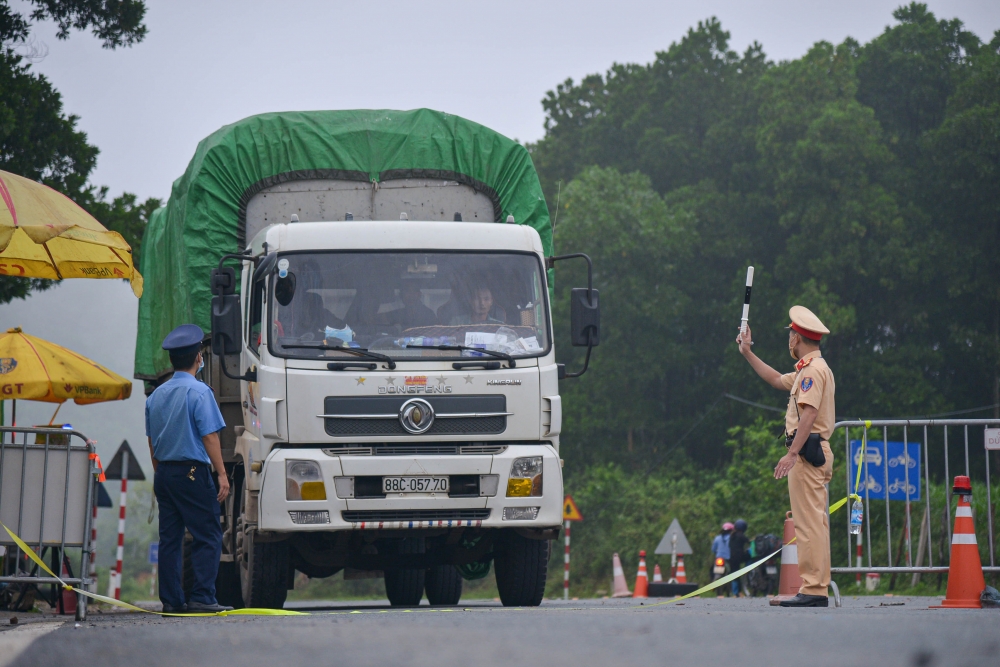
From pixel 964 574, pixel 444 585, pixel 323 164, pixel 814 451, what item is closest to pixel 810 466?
pixel 814 451

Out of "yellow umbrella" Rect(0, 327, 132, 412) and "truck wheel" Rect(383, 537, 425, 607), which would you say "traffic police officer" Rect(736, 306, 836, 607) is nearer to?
"truck wheel" Rect(383, 537, 425, 607)

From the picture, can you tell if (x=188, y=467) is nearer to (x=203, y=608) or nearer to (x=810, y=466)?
(x=203, y=608)

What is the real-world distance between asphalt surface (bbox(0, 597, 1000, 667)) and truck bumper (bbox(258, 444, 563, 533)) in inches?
95.4

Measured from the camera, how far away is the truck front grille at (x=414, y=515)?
10203 millimetres

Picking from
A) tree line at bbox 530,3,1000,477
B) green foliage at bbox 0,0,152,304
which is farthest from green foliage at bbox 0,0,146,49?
tree line at bbox 530,3,1000,477

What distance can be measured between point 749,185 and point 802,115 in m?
5.65

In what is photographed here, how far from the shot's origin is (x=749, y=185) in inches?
2041

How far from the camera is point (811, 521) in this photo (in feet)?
31.1

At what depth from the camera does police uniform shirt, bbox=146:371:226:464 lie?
976cm

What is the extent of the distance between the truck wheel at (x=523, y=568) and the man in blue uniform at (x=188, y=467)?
90.8 inches

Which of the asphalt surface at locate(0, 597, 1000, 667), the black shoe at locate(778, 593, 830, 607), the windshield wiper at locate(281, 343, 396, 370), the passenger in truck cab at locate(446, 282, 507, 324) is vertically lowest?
the black shoe at locate(778, 593, 830, 607)

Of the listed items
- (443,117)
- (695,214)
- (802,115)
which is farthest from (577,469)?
(443,117)

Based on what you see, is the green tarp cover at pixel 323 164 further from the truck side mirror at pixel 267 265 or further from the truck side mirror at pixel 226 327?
the truck side mirror at pixel 226 327

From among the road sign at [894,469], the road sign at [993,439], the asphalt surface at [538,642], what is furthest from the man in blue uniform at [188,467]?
the road sign at [993,439]
